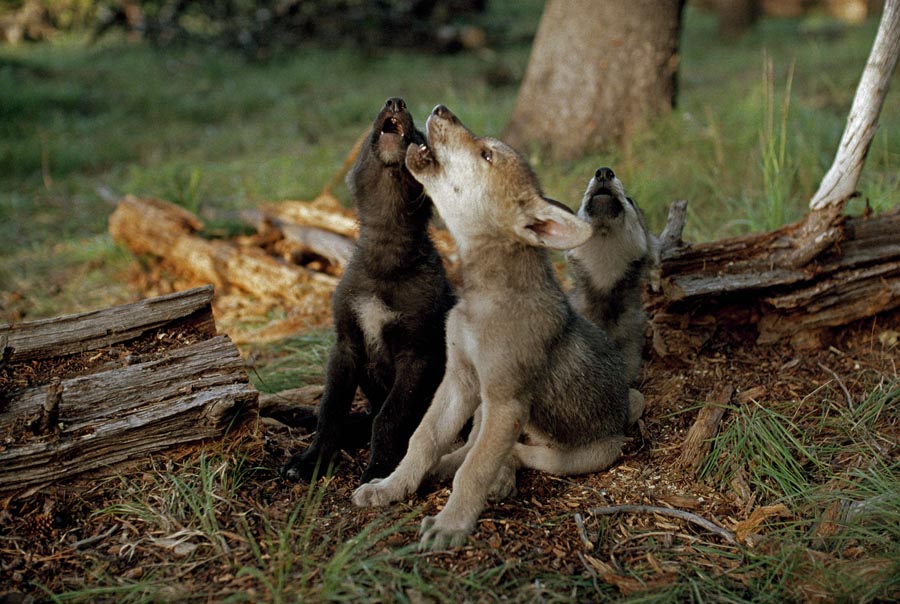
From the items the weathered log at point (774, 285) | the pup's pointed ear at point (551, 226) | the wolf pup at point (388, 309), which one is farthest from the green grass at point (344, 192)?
the pup's pointed ear at point (551, 226)

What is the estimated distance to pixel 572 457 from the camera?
3713 mm

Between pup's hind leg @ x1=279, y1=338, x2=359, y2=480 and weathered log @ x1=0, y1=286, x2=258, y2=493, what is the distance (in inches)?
18.7

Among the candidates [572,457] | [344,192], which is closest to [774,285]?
[572,457]

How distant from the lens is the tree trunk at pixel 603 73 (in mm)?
7039

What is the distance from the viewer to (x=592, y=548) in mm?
3160

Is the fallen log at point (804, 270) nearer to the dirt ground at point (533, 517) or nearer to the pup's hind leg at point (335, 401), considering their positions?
the dirt ground at point (533, 517)

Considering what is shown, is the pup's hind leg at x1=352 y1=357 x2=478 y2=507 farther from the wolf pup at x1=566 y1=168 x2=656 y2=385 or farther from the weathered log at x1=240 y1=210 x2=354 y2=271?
the weathered log at x1=240 y1=210 x2=354 y2=271

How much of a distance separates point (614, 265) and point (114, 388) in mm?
2595

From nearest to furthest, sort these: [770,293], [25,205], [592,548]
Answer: [592,548] < [770,293] < [25,205]

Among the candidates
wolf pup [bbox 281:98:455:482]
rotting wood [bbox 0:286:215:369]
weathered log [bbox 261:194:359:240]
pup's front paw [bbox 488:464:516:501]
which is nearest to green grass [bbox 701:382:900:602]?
pup's front paw [bbox 488:464:516:501]

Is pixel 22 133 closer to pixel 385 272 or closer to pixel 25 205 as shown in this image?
pixel 25 205

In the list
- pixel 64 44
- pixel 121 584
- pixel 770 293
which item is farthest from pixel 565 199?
pixel 64 44

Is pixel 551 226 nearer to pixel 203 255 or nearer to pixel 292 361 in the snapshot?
pixel 292 361

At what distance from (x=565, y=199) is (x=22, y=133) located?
25.1ft
